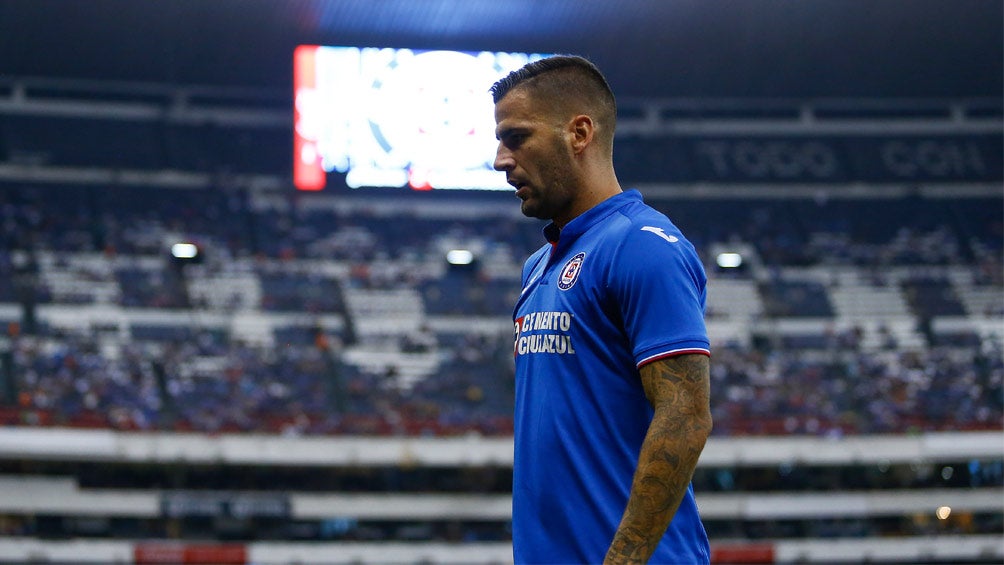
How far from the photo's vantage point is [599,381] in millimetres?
2457

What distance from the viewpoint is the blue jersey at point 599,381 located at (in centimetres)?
232

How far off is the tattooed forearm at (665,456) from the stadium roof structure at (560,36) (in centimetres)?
3602

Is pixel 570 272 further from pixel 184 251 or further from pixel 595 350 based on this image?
pixel 184 251

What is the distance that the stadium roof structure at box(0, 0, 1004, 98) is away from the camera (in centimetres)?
3747

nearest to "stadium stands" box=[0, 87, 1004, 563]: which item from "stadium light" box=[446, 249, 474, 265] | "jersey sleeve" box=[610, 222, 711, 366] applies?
"stadium light" box=[446, 249, 474, 265]

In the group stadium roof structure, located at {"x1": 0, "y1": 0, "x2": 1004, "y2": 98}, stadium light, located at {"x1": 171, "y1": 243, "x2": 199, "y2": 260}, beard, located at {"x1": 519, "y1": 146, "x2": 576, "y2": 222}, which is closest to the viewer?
beard, located at {"x1": 519, "y1": 146, "x2": 576, "y2": 222}

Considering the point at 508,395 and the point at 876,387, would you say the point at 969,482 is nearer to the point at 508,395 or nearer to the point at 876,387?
the point at 876,387

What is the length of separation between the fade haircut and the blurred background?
2810cm

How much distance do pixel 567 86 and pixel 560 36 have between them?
38.3 metres

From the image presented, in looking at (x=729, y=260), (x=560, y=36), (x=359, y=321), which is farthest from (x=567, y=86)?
(x=729, y=260)

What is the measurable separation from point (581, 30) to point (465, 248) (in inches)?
342

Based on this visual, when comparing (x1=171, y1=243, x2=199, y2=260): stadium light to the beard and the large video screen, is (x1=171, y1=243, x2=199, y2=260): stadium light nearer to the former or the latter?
the large video screen

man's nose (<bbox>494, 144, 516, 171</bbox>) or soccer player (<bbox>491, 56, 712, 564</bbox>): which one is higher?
man's nose (<bbox>494, 144, 516, 171</bbox>)

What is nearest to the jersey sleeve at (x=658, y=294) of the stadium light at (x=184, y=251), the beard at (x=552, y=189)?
the beard at (x=552, y=189)
